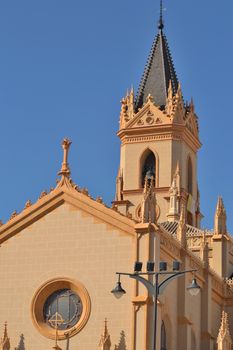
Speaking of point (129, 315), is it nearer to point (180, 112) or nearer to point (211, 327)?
point (211, 327)

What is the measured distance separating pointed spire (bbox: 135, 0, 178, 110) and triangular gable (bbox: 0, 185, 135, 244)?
25.6 metres

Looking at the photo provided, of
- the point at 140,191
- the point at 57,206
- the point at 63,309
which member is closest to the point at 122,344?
the point at 63,309

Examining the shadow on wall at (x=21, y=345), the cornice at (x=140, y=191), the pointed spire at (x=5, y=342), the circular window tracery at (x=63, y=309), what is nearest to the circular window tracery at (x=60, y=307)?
the circular window tracery at (x=63, y=309)

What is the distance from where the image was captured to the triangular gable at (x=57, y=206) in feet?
182

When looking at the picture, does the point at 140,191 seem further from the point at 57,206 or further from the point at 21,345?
the point at 21,345

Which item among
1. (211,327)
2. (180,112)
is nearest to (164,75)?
(180,112)

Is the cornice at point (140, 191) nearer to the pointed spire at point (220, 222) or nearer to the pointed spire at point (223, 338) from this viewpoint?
the pointed spire at point (220, 222)

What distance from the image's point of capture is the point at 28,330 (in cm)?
5556

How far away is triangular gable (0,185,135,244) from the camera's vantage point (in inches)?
2188

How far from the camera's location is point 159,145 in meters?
80.0

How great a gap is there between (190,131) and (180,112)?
5.95 feet

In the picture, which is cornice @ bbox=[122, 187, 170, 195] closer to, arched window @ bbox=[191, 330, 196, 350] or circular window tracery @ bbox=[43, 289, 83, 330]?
arched window @ bbox=[191, 330, 196, 350]

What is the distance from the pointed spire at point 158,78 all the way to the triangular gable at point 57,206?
25.6 metres

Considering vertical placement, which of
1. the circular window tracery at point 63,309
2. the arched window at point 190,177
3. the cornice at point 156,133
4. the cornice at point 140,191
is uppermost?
the cornice at point 156,133
